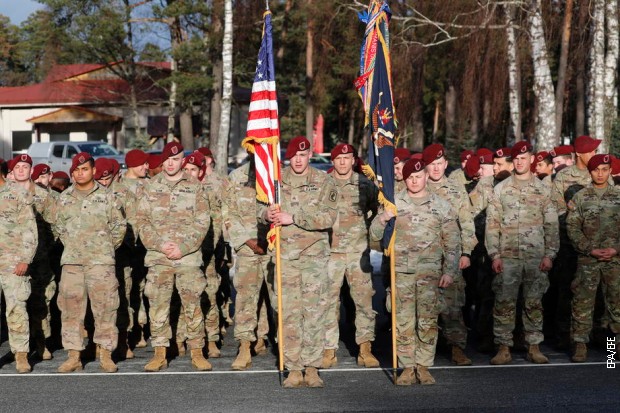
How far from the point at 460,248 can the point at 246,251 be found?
7.07 ft

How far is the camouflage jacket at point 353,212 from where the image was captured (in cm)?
1071

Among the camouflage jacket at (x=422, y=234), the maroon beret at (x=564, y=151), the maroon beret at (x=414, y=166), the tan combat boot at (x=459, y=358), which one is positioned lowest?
the tan combat boot at (x=459, y=358)

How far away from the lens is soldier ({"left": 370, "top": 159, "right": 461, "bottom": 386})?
929 centimetres

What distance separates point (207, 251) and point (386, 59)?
334 centimetres

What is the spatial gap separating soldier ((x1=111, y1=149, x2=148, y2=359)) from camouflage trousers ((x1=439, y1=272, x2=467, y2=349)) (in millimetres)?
3201

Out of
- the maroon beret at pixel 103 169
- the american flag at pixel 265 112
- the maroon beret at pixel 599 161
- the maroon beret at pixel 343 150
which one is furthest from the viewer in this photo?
the maroon beret at pixel 103 169

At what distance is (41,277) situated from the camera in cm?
1127

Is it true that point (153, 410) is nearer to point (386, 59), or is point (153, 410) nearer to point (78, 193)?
point (78, 193)

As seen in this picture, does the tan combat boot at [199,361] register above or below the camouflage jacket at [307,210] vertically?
below

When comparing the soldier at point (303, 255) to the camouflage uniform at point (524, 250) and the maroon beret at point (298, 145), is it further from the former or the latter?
the camouflage uniform at point (524, 250)

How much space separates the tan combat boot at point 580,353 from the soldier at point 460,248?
1.04m

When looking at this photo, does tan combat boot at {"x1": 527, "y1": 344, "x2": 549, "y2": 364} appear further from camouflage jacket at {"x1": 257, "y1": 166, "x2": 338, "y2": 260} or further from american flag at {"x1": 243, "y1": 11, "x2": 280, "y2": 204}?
american flag at {"x1": 243, "y1": 11, "x2": 280, "y2": 204}

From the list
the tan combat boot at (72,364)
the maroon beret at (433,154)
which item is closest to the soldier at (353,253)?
the maroon beret at (433,154)

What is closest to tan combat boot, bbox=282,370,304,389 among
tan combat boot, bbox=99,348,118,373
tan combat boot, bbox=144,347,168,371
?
tan combat boot, bbox=144,347,168,371
